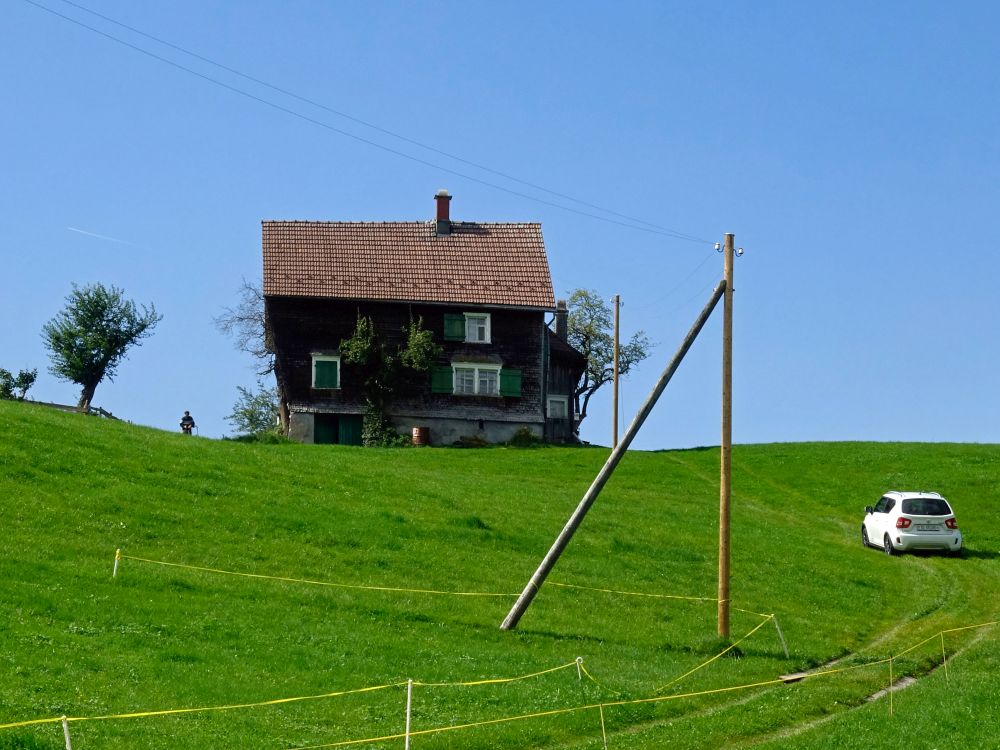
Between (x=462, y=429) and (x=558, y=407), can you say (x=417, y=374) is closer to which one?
(x=462, y=429)

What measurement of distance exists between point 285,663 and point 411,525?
45.6 feet

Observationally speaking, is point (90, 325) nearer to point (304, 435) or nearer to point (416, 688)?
point (304, 435)

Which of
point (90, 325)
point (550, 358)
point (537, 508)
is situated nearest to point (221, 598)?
point (537, 508)

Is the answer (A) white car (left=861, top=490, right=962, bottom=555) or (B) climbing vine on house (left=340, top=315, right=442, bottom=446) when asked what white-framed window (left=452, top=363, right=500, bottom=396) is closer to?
(B) climbing vine on house (left=340, top=315, right=442, bottom=446)

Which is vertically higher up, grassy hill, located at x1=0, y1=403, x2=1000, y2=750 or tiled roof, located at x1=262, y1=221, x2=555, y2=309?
tiled roof, located at x1=262, y1=221, x2=555, y2=309

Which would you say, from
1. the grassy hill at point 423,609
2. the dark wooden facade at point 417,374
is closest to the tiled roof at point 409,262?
the dark wooden facade at point 417,374

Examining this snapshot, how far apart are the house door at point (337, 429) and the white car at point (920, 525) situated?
31420 millimetres

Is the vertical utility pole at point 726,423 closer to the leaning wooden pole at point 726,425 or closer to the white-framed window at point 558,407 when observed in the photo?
the leaning wooden pole at point 726,425

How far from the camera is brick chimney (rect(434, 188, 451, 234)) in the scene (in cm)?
7200

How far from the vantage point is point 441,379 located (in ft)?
219

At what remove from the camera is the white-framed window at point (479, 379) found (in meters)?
67.2

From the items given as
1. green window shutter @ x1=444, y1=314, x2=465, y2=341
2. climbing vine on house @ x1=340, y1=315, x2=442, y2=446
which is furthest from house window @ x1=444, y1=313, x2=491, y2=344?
climbing vine on house @ x1=340, y1=315, x2=442, y2=446

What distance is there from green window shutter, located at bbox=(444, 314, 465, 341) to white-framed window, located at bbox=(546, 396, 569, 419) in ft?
29.9

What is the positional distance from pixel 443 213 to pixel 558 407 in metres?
13.4
